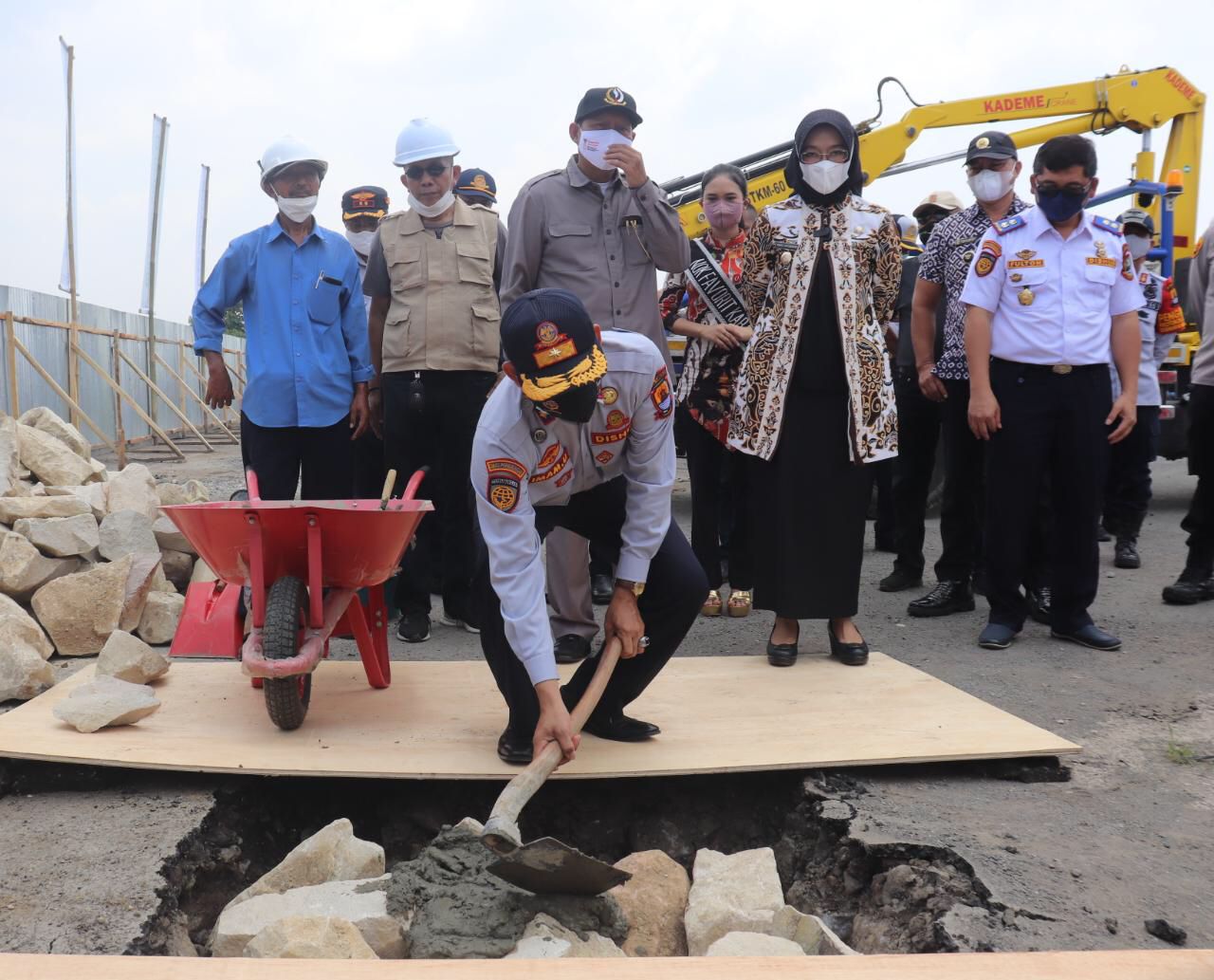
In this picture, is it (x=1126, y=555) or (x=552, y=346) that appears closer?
(x=552, y=346)

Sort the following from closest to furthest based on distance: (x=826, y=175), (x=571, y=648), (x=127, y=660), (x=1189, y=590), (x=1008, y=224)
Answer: (x=127, y=660) < (x=826, y=175) < (x=571, y=648) < (x=1008, y=224) < (x=1189, y=590)

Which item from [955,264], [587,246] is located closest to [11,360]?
A: [587,246]

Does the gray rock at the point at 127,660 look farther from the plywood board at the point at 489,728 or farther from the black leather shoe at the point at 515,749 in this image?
the black leather shoe at the point at 515,749

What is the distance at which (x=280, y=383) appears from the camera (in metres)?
4.43

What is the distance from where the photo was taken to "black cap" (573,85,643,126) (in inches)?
154

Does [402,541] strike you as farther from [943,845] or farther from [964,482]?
[964,482]

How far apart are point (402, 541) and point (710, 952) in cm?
155

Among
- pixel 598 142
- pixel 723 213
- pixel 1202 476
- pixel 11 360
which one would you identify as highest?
pixel 598 142

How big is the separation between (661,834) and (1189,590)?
326 centimetres

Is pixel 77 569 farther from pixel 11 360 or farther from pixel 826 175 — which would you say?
pixel 11 360

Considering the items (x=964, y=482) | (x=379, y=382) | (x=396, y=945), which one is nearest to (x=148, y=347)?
(x=379, y=382)

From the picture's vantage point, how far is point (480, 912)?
246cm

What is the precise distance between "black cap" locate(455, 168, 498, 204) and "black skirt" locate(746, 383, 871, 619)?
2557mm

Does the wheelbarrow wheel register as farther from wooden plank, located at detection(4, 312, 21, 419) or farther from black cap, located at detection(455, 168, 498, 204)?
wooden plank, located at detection(4, 312, 21, 419)
